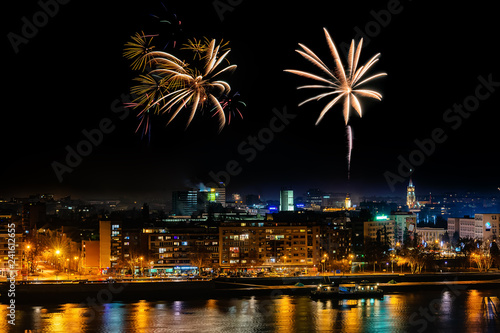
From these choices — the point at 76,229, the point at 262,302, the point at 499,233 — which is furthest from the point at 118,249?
the point at 499,233

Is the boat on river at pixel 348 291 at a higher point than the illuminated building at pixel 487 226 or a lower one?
lower

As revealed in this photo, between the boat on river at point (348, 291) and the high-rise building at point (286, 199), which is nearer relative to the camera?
the boat on river at point (348, 291)

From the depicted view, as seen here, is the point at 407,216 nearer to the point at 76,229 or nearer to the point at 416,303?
the point at 76,229

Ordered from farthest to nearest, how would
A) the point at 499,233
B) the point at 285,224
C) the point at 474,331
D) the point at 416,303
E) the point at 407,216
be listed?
the point at 407,216 → the point at 499,233 → the point at 285,224 → the point at 416,303 → the point at 474,331

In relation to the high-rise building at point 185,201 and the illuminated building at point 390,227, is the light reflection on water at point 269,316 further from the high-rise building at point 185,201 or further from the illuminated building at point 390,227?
the high-rise building at point 185,201

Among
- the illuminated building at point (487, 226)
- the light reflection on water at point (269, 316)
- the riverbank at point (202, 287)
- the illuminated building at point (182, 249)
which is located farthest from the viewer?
the illuminated building at point (487, 226)

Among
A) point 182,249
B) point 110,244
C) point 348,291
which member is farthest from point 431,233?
point 348,291

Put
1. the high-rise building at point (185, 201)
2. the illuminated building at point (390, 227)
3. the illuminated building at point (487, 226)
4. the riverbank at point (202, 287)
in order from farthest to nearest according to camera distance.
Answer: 1. the high-rise building at point (185, 201)
2. the illuminated building at point (487, 226)
3. the illuminated building at point (390, 227)
4. the riverbank at point (202, 287)

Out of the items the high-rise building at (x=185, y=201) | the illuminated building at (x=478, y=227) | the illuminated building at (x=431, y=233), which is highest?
the high-rise building at (x=185, y=201)

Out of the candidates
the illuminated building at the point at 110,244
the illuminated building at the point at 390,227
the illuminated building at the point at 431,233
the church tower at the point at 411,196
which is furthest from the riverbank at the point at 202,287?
the church tower at the point at 411,196
